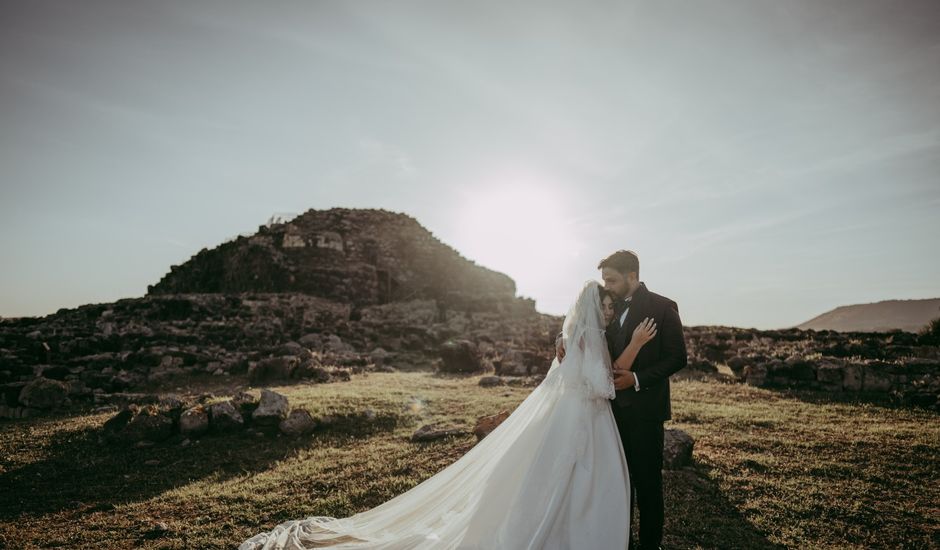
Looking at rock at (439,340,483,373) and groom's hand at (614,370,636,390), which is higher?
groom's hand at (614,370,636,390)

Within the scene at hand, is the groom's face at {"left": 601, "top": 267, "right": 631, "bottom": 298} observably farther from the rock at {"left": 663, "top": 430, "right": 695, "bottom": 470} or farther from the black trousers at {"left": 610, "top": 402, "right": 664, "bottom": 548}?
the rock at {"left": 663, "top": 430, "right": 695, "bottom": 470}

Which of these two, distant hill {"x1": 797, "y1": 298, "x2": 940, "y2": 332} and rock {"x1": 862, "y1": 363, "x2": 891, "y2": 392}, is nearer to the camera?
rock {"x1": 862, "y1": 363, "x2": 891, "y2": 392}

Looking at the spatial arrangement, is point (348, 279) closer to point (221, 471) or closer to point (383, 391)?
point (383, 391)

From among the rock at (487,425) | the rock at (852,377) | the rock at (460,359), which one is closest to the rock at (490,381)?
the rock at (460,359)

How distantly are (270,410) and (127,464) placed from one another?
2.71m

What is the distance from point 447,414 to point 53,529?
733 cm

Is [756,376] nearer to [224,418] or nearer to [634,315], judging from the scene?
[634,315]

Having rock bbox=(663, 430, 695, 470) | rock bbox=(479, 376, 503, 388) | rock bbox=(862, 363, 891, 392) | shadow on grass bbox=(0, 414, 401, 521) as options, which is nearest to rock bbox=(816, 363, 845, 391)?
rock bbox=(862, 363, 891, 392)

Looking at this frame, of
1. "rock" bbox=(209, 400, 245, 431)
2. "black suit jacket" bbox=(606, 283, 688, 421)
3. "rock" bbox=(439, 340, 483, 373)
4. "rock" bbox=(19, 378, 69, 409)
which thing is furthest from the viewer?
"rock" bbox=(439, 340, 483, 373)

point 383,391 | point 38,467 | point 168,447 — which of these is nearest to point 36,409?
point 38,467

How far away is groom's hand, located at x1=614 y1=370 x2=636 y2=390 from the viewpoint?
415cm

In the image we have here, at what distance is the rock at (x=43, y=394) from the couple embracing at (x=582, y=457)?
39.4 feet

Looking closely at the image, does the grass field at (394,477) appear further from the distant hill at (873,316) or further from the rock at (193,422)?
the distant hill at (873,316)

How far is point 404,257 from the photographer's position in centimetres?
4853
